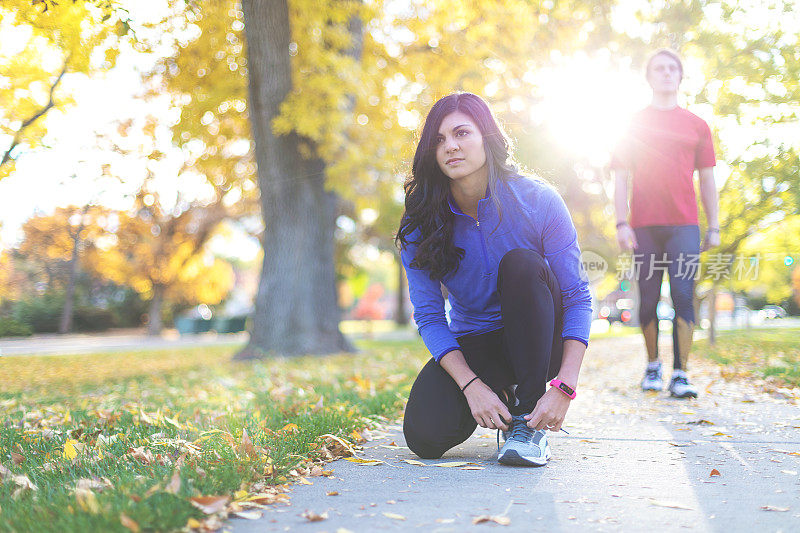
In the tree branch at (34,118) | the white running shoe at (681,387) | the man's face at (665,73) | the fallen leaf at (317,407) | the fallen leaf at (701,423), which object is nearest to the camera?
the fallen leaf at (701,423)

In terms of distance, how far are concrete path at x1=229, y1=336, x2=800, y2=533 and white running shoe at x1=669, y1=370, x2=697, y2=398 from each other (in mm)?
524

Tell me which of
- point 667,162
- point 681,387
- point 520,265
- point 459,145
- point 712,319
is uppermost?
point 667,162

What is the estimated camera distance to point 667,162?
458 cm

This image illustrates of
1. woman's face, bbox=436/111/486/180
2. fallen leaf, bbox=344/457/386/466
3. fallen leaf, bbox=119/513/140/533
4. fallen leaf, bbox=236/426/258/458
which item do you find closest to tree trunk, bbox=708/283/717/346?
woman's face, bbox=436/111/486/180

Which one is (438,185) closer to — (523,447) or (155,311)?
(523,447)

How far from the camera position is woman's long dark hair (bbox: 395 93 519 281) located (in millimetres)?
2831

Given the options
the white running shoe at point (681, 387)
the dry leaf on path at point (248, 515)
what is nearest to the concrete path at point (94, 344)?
the white running shoe at point (681, 387)

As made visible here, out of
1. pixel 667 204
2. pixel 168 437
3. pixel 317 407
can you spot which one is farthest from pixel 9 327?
pixel 667 204

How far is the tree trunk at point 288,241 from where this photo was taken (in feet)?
29.3

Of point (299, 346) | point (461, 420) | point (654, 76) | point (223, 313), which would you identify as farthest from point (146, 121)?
point (223, 313)

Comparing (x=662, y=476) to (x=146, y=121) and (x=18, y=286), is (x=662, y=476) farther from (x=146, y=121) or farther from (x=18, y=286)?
(x=18, y=286)

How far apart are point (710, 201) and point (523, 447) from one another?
2.85 meters

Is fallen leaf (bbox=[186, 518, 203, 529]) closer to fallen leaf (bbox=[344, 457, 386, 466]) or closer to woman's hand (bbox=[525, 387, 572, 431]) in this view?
fallen leaf (bbox=[344, 457, 386, 466])

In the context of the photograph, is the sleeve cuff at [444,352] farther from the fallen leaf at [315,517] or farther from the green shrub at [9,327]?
the green shrub at [9,327]
